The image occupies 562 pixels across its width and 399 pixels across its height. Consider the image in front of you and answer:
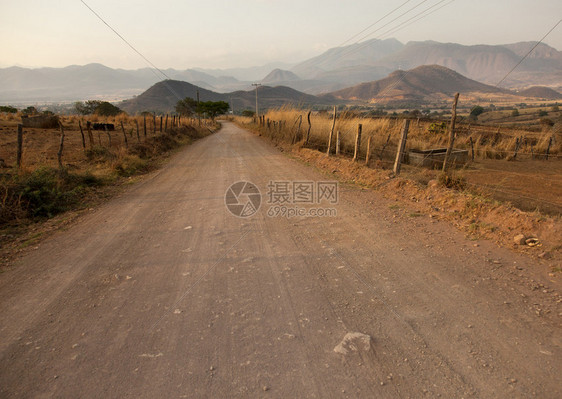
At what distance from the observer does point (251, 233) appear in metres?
4.52

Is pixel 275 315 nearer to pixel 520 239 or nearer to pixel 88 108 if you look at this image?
pixel 520 239

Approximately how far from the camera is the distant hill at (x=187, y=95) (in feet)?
398

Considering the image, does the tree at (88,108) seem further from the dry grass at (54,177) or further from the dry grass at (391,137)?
the dry grass at (391,137)

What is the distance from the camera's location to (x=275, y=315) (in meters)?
2.63

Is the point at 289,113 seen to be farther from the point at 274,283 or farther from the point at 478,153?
the point at 274,283

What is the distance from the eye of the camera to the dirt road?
1.98 m

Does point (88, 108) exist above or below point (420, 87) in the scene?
below

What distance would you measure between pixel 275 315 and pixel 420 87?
158114mm

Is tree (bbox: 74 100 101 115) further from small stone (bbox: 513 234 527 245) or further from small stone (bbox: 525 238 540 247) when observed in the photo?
small stone (bbox: 525 238 540 247)

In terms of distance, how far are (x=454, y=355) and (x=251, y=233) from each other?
3.03 m

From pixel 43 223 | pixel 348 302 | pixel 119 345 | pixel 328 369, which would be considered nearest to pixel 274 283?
pixel 348 302

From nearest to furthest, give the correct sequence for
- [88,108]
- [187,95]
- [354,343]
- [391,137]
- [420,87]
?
[354,343] < [391,137] < [88,108] < [420,87] < [187,95]

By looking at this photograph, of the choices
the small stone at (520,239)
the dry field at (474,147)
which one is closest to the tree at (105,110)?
the dry field at (474,147)

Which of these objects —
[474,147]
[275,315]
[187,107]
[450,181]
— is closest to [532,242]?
[450,181]
